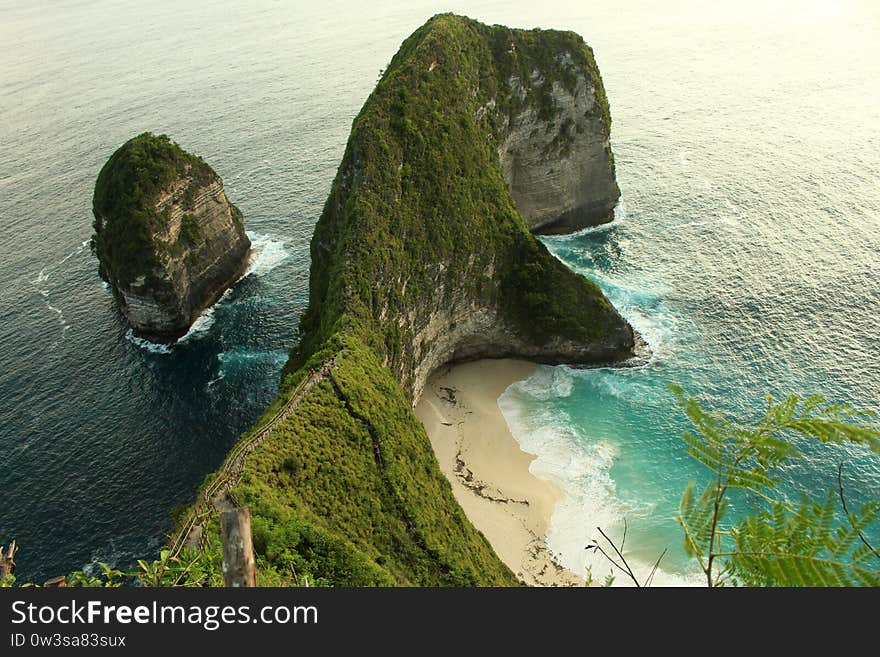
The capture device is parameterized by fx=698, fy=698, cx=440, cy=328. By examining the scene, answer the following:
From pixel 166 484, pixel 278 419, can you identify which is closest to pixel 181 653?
pixel 278 419

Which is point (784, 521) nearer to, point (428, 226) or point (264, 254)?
point (428, 226)

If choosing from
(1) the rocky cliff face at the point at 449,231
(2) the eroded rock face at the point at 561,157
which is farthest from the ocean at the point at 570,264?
(1) the rocky cliff face at the point at 449,231

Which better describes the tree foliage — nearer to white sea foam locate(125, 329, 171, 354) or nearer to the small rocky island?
white sea foam locate(125, 329, 171, 354)

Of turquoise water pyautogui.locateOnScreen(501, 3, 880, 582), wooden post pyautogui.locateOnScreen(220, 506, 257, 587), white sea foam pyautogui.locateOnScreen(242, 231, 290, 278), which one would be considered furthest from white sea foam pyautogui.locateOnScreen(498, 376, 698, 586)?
wooden post pyautogui.locateOnScreen(220, 506, 257, 587)

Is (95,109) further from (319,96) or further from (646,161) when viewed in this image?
(646,161)

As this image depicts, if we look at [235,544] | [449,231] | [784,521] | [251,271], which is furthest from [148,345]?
[784,521]

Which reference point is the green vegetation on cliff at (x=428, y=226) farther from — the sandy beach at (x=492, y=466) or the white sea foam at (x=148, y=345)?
the white sea foam at (x=148, y=345)
